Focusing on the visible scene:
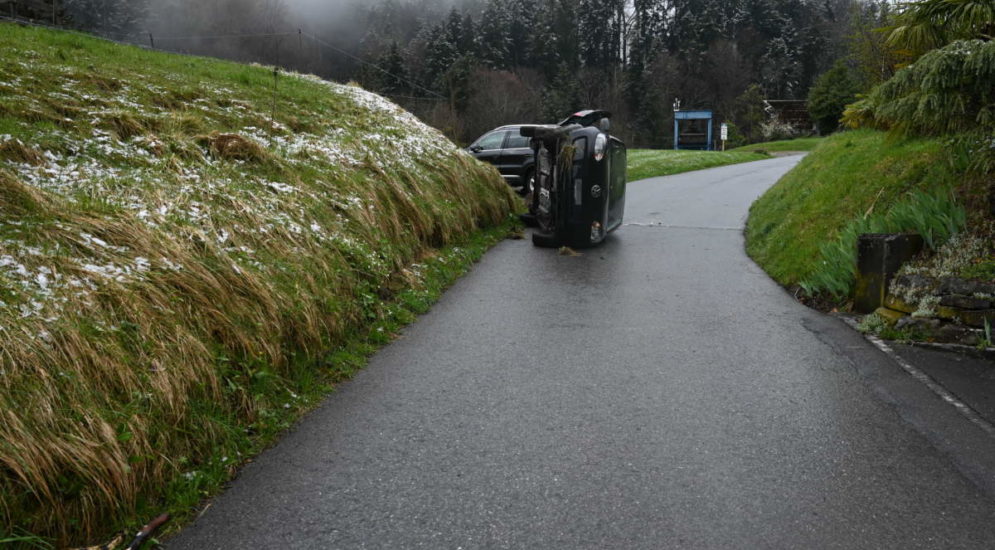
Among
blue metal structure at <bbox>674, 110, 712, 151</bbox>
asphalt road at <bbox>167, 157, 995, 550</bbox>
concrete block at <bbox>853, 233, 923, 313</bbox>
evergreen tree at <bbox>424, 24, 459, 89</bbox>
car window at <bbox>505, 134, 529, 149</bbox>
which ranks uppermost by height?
evergreen tree at <bbox>424, 24, 459, 89</bbox>

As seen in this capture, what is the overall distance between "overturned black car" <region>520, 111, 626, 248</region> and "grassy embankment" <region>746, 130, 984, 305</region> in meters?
2.53

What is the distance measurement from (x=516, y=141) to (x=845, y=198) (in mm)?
8942

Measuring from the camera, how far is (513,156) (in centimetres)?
1714

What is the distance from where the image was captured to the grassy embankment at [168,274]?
10.1 ft

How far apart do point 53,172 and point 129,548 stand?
13.4 feet

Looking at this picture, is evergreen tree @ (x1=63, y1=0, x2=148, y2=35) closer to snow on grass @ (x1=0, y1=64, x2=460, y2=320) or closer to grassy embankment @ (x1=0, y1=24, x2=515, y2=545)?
grassy embankment @ (x1=0, y1=24, x2=515, y2=545)

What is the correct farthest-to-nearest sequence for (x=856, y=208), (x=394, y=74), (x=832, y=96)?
(x=394, y=74), (x=832, y=96), (x=856, y=208)

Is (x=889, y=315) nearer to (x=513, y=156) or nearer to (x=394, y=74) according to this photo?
(x=513, y=156)

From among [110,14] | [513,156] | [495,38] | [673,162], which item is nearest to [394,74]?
[110,14]

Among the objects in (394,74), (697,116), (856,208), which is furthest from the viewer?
(697,116)

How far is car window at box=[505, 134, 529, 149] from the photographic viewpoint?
56.5ft

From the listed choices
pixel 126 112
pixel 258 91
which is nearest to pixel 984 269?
pixel 126 112

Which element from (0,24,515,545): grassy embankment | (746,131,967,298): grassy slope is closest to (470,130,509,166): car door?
(0,24,515,545): grassy embankment

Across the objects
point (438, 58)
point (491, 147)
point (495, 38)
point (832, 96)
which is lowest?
point (491, 147)
